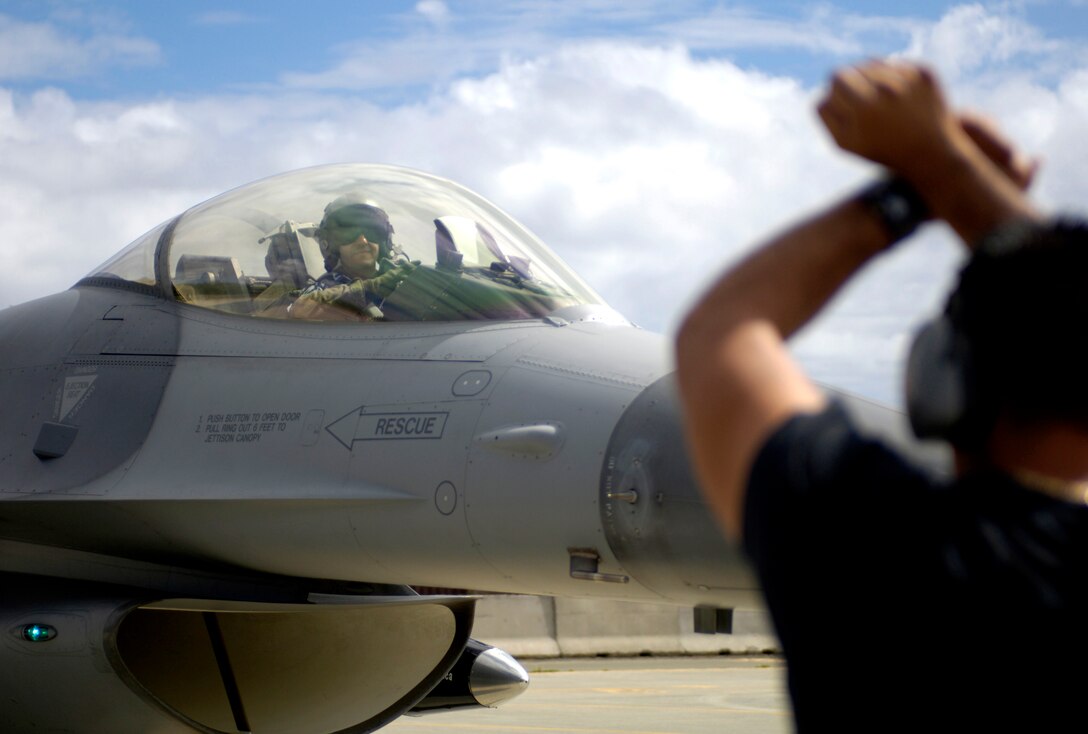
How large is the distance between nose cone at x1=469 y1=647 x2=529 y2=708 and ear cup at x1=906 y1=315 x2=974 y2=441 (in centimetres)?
700

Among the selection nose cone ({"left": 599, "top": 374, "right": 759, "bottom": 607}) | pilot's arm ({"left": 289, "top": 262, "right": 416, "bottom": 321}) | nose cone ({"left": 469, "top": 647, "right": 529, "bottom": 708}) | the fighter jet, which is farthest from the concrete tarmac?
nose cone ({"left": 599, "top": 374, "right": 759, "bottom": 607})

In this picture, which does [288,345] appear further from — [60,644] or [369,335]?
[60,644]

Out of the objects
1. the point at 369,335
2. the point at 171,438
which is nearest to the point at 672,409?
the point at 369,335

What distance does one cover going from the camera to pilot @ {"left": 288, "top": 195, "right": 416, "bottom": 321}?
19.5 feet

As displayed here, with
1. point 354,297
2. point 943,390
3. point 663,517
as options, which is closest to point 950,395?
point 943,390

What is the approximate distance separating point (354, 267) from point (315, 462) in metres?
1.04

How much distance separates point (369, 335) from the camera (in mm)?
5770

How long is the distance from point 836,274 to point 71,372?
5.71 meters

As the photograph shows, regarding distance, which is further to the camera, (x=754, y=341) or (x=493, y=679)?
(x=493, y=679)

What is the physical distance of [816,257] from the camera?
1370 mm

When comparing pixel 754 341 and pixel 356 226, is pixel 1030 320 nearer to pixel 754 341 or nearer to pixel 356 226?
pixel 754 341

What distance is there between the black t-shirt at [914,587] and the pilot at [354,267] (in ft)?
15.5

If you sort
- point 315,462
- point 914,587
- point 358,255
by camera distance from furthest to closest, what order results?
1. point 358,255
2. point 315,462
3. point 914,587

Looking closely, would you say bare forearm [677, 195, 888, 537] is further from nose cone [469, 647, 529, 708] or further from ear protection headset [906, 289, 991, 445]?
nose cone [469, 647, 529, 708]
